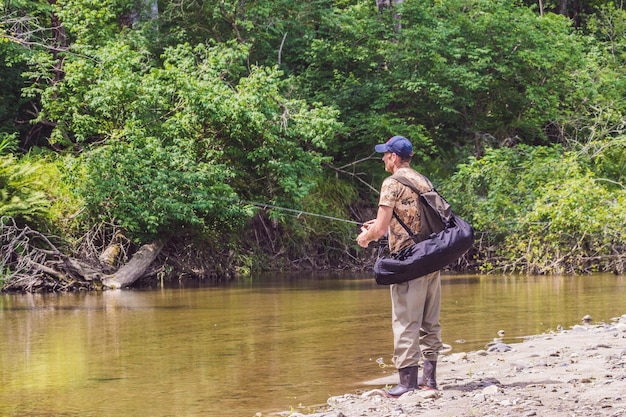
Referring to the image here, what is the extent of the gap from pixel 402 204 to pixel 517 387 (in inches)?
53.7

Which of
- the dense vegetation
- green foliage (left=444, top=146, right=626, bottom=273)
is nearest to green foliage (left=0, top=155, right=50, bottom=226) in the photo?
the dense vegetation

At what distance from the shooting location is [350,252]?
22.0 metres

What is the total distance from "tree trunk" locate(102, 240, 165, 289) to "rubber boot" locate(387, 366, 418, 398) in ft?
35.5

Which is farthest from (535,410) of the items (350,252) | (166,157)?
(350,252)

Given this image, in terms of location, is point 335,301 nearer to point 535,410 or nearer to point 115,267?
point 115,267

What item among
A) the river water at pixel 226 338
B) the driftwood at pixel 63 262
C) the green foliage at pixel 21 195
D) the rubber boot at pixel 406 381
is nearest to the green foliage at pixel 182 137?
the driftwood at pixel 63 262

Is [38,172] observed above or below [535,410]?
above

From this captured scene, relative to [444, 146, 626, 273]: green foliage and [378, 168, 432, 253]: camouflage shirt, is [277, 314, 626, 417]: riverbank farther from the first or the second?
[444, 146, 626, 273]: green foliage

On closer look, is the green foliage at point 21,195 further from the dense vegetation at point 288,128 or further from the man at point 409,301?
the man at point 409,301

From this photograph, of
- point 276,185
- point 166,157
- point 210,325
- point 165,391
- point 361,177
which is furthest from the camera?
point 361,177

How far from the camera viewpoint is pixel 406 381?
6355 millimetres

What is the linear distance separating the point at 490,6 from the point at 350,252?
7.30 metres

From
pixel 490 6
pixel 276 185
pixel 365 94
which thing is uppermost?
pixel 490 6

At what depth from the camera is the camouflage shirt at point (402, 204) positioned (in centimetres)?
634
